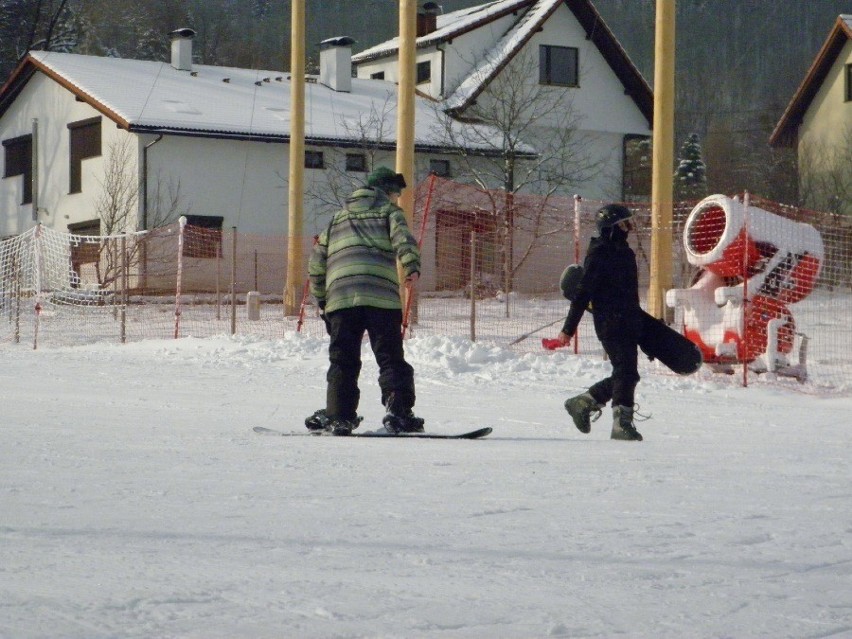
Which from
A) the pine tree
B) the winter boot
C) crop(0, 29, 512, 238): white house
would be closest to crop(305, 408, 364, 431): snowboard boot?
the winter boot

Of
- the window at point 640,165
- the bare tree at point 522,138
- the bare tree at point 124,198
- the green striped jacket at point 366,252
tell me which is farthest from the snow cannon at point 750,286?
the window at point 640,165

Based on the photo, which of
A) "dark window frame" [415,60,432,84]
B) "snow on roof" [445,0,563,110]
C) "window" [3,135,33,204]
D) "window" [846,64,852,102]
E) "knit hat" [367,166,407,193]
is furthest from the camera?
"window" [846,64,852,102]

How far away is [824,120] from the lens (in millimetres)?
45531

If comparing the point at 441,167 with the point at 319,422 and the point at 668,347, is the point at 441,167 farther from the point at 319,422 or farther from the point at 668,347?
the point at 319,422

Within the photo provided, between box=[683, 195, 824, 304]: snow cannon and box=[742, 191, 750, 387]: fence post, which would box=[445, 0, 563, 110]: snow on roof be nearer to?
box=[683, 195, 824, 304]: snow cannon

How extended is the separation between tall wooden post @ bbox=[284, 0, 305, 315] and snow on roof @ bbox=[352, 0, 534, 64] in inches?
743

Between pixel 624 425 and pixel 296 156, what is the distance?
52.7 feet

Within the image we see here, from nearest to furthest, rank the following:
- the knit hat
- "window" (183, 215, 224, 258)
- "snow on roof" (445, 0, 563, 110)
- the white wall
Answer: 1. the knit hat
2. "window" (183, 215, 224, 258)
3. the white wall
4. "snow on roof" (445, 0, 563, 110)

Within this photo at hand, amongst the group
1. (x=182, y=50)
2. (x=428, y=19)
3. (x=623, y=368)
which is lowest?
(x=623, y=368)

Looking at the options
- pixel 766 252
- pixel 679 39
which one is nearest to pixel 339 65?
pixel 766 252

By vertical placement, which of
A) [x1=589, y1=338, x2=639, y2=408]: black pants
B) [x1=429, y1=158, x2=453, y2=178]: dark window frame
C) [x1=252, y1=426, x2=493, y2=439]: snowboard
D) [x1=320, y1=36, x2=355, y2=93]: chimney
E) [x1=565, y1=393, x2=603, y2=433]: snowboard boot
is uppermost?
[x1=320, y1=36, x2=355, y2=93]: chimney

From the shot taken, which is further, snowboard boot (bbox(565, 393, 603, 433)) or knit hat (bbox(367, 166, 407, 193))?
snowboard boot (bbox(565, 393, 603, 433))

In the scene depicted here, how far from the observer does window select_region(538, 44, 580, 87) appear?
1671 inches

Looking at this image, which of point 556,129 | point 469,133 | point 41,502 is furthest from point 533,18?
point 41,502
